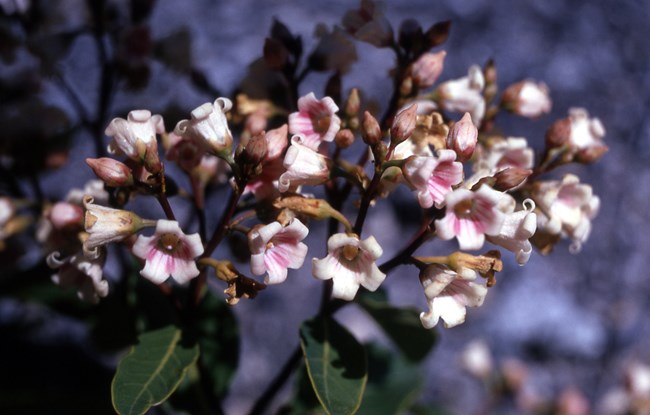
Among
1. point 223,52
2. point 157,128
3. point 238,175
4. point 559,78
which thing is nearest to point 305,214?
point 238,175

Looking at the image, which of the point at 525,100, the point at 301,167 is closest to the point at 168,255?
the point at 301,167

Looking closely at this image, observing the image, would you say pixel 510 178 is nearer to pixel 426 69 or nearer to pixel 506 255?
pixel 426 69

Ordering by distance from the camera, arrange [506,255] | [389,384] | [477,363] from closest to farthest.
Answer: [389,384], [477,363], [506,255]

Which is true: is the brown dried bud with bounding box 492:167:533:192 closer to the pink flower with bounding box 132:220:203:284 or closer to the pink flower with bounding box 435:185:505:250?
the pink flower with bounding box 435:185:505:250

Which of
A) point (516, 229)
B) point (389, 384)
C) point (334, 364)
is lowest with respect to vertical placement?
point (389, 384)

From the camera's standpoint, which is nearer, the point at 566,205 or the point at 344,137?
the point at 344,137

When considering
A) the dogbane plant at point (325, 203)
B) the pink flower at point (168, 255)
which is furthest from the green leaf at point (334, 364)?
the pink flower at point (168, 255)

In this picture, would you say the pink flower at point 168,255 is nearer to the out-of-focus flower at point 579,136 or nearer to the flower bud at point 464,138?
the flower bud at point 464,138
